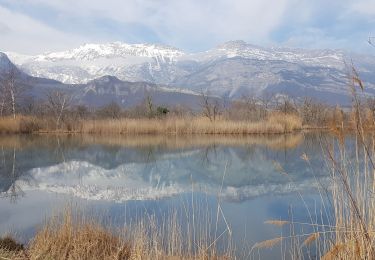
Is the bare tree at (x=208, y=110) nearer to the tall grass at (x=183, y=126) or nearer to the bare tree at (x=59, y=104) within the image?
the tall grass at (x=183, y=126)

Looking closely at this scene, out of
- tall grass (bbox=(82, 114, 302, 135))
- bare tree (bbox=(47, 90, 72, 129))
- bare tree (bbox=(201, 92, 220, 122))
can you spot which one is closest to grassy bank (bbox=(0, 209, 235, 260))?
tall grass (bbox=(82, 114, 302, 135))

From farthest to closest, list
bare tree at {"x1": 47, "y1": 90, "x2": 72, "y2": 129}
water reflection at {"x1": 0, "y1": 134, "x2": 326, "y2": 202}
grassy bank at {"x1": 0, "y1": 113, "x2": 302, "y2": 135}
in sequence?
bare tree at {"x1": 47, "y1": 90, "x2": 72, "y2": 129}, grassy bank at {"x1": 0, "y1": 113, "x2": 302, "y2": 135}, water reflection at {"x1": 0, "y1": 134, "x2": 326, "y2": 202}

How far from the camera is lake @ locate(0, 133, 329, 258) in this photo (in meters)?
6.90

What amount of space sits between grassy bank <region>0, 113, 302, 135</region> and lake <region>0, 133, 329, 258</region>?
5.78m

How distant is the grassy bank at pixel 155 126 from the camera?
2645cm

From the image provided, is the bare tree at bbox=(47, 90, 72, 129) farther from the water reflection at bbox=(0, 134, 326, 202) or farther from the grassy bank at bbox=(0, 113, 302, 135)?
the water reflection at bbox=(0, 134, 326, 202)

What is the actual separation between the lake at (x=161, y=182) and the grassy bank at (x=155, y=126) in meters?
5.78

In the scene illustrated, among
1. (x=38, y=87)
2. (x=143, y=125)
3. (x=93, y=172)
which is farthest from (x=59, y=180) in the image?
(x=38, y=87)

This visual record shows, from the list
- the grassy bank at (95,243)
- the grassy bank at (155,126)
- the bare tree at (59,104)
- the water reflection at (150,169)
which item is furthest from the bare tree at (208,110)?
the grassy bank at (95,243)

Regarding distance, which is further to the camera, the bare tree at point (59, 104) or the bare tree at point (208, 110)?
the bare tree at point (59, 104)

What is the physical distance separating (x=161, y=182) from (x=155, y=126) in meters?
15.9

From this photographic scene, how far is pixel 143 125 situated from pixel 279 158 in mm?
12732

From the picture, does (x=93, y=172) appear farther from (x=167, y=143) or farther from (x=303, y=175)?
(x=167, y=143)

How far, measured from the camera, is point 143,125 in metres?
27.0
